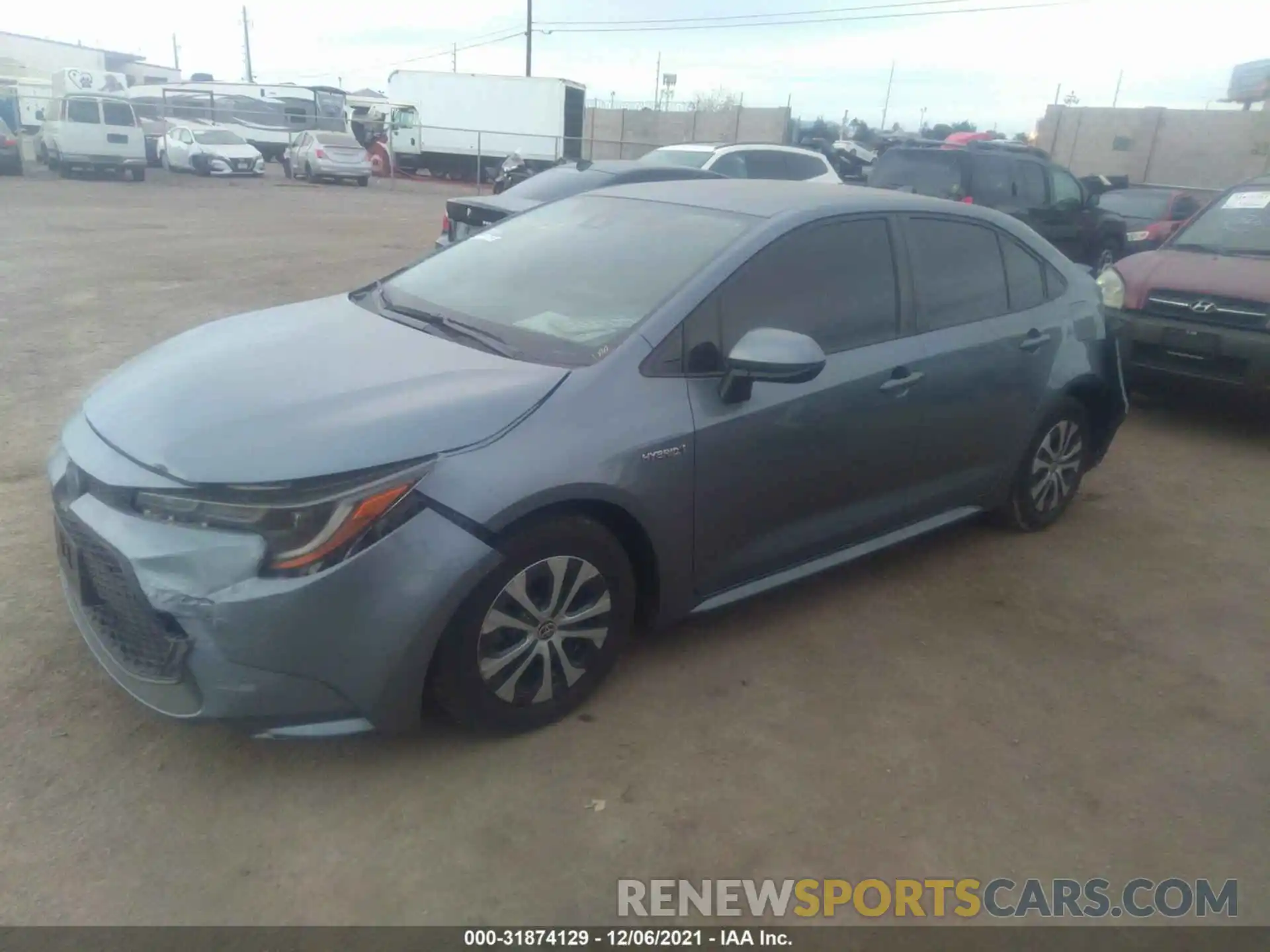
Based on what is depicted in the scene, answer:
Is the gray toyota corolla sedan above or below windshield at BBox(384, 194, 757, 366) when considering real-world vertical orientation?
below

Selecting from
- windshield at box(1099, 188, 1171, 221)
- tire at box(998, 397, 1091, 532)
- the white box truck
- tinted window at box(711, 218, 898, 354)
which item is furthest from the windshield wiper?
the white box truck

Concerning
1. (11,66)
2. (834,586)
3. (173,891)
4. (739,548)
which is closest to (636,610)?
(739,548)

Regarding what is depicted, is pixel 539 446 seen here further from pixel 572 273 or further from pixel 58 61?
pixel 58 61

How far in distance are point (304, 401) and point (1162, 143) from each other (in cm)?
3563

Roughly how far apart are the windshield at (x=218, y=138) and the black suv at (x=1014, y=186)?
1999 cm

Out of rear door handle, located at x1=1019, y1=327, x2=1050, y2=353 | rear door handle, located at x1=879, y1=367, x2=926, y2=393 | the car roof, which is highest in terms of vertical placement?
the car roof

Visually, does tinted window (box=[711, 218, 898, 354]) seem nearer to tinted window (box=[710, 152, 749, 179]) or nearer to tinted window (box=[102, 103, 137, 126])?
tinted window (box=[710, 152, 749, 179])

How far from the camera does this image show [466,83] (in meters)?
31.1

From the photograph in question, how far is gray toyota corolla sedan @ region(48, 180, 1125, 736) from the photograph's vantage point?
2.63 m

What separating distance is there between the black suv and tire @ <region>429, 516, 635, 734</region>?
8.85 metres

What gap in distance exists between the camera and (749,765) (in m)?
3.10

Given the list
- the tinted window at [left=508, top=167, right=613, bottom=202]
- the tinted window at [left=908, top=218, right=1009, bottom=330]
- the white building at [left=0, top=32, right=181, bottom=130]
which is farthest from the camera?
the white building at [left=0, top=32, right=181, bottom=130]

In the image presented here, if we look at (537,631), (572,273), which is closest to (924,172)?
(572,273)

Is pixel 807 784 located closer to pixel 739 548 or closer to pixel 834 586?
pixel 739 548
